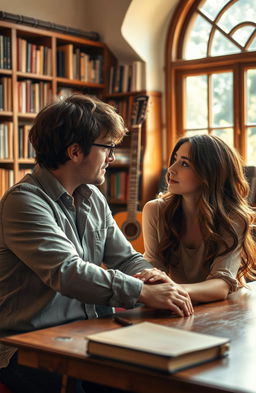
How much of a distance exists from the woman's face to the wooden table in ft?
1.95

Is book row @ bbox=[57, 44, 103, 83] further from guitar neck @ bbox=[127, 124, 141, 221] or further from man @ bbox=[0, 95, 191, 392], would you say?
man @ bbox=[0, 95, 191, 392]

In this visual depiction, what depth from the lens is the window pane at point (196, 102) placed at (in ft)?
18.3

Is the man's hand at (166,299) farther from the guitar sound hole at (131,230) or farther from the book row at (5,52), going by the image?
the book row at (5,52)

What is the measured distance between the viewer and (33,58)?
524 cm

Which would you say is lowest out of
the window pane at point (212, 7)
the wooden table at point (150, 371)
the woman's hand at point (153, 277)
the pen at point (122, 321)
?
the wooden table at point (150, 371)

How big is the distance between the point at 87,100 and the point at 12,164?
3.25 meters

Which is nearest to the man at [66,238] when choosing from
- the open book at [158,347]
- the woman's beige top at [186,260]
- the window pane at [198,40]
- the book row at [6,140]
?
the woman's beige top at [186,260]

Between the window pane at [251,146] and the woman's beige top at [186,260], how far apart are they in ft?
9.82

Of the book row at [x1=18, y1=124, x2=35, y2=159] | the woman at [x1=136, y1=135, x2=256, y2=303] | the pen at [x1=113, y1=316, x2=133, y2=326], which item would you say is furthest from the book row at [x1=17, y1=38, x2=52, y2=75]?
the pen at [x1=113, y1=316, x2=133, y2=326]

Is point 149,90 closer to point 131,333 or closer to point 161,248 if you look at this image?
point 161,248

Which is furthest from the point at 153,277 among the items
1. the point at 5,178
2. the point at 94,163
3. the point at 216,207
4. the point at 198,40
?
the point at 198,40

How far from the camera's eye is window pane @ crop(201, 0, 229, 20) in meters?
5.35

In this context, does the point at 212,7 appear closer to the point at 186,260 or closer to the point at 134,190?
the point at 134,190

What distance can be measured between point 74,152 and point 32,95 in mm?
3470
